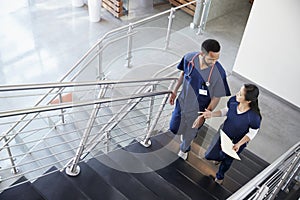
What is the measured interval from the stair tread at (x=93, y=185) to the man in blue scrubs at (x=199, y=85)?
90cm

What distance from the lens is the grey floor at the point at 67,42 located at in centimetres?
457

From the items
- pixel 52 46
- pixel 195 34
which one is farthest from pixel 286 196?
pixel 52 46

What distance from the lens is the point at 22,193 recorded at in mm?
2553

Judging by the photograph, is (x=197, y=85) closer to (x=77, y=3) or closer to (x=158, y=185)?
(x=158, y=185)

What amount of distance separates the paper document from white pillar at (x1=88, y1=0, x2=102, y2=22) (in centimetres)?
429

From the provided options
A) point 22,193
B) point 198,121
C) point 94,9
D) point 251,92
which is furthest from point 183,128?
point 94,9

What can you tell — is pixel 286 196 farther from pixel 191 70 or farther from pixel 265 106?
pixel 265 106

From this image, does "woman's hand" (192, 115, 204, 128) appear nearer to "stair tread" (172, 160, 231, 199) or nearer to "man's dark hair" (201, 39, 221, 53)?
"stair tread" (172, 160, 231, 199)

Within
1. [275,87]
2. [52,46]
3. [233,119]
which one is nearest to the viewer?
[233,119]

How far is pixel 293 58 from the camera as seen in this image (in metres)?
4.50

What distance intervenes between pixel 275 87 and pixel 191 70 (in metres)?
2.34

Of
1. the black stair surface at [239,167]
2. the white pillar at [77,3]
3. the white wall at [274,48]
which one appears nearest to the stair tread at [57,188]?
the black stair surface at [239,167]

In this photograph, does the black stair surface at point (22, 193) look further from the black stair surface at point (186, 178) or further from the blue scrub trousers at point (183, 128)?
the blue scrub trousers at point (183, 128)

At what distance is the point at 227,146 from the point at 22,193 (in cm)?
155
